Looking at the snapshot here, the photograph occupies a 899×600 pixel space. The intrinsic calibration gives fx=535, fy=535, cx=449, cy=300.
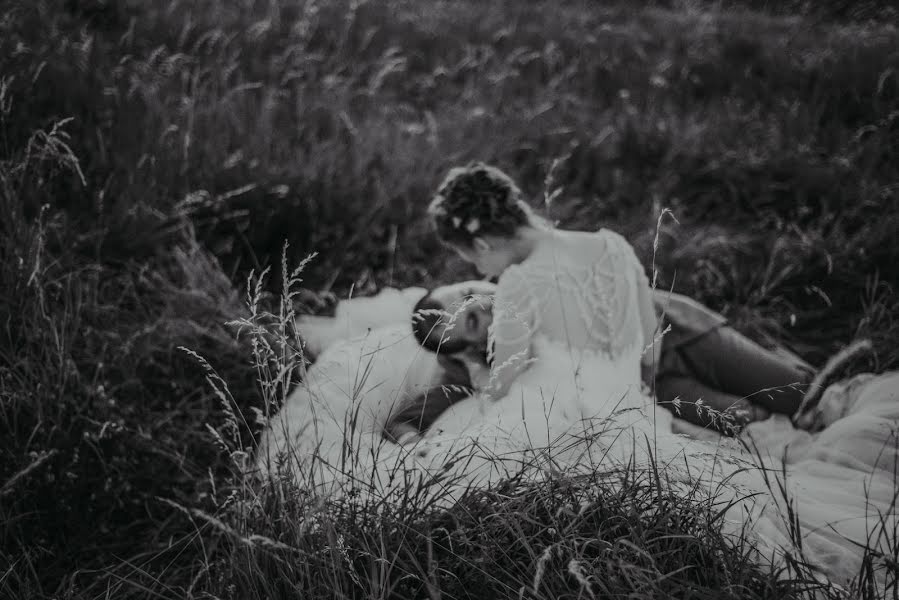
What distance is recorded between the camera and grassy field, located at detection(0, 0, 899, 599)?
124 centimetres

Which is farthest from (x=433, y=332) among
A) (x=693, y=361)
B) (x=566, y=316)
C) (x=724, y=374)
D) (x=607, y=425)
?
(x=724, y=374)

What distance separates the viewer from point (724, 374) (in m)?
2.47

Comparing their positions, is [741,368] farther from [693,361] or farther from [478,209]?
[478,209]

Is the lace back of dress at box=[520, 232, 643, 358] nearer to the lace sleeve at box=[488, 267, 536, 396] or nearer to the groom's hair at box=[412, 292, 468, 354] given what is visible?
the lace sleeve at box=[488, 267, 536, 396]

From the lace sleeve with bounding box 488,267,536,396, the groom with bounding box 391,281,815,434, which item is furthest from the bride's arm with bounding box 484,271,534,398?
the groom with bounding box 391,281,815,434

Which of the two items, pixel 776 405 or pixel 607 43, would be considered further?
pixel 607 43

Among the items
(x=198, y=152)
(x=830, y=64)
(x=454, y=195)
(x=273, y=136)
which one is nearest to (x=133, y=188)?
(x=198, y=152)

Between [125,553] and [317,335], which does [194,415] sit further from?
[317,335]

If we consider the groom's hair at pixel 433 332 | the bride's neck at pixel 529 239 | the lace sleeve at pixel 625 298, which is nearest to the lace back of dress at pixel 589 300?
the lace sleeve at pixel 625 298

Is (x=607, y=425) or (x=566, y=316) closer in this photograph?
(x=607, y=425)

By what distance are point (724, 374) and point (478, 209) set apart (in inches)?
54.1

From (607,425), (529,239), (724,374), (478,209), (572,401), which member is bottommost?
(724,374)

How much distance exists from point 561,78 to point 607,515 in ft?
15.1

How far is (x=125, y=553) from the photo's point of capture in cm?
184
